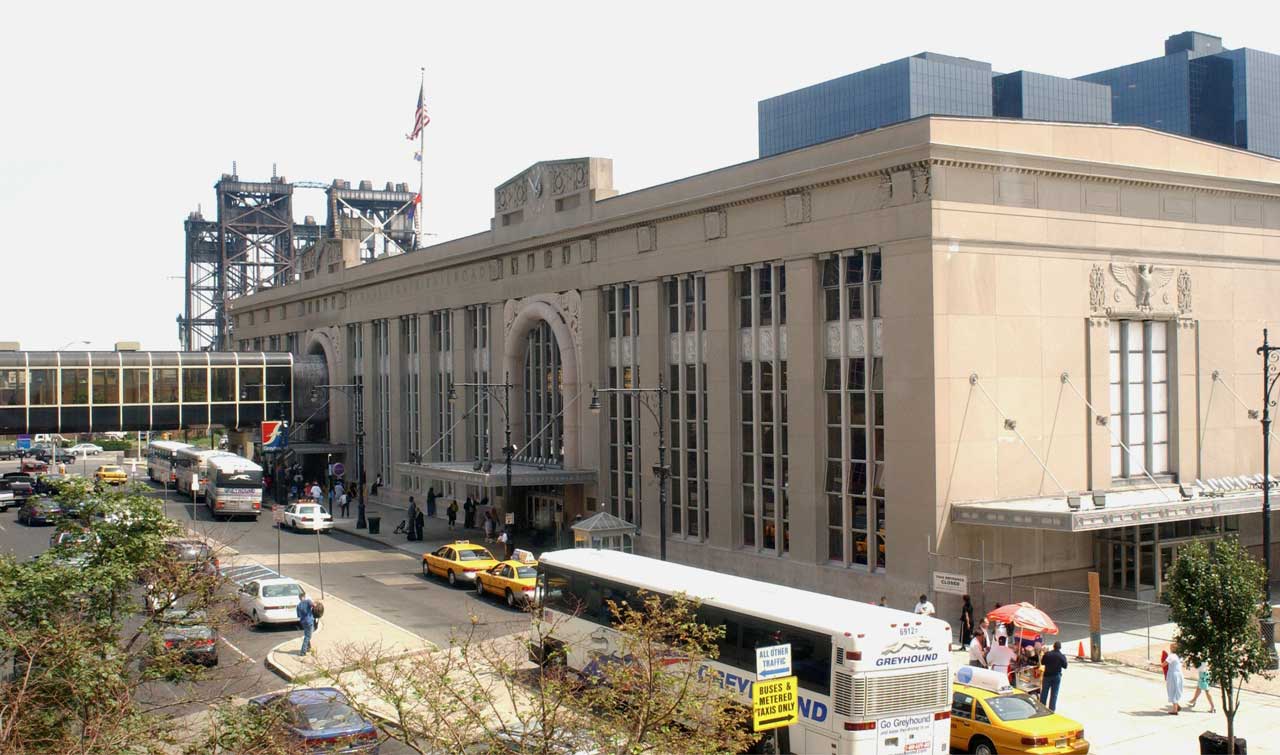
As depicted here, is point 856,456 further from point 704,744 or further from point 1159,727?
point 704,744

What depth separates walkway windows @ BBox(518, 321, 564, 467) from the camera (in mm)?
50906

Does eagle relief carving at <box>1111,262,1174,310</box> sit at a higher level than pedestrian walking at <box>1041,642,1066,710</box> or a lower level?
higher

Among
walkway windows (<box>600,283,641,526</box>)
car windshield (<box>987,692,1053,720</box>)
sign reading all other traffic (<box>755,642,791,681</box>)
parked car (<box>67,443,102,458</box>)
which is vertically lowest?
parked car (<box>67,443,102,458</box>)

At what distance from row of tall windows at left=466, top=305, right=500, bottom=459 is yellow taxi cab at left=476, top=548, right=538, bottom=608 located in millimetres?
18541

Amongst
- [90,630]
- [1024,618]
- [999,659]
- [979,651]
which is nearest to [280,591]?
[90,630]

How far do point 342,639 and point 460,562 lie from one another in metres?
8.62

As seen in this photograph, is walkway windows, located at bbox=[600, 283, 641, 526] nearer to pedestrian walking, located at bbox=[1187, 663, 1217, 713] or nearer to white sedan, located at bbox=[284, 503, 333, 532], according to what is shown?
white sedan, located at bbox=[284, 503, 333, 532]

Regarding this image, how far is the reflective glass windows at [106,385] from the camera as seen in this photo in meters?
67.2

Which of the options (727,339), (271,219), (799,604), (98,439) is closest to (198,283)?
(271,219)

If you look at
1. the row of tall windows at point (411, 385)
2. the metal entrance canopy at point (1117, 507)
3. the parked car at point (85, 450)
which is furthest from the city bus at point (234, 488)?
the parked car at point (85, 450)

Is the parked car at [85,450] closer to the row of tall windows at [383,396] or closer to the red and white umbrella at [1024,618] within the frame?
the row of tall windows at [383,396]

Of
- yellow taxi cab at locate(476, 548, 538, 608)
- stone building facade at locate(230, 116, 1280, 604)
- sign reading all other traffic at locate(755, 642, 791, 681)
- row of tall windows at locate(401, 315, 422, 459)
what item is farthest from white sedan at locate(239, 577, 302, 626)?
row of tall windows at locate(401, 315, 422, 459)

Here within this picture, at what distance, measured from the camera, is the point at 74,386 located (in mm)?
66625

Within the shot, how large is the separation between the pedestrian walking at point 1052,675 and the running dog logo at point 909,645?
5254 mm
